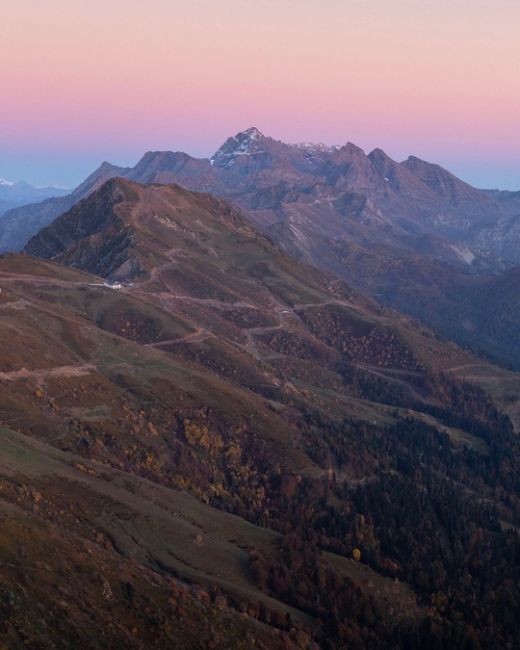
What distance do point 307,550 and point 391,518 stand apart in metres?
46.4

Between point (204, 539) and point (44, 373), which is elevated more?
point (44, 373)

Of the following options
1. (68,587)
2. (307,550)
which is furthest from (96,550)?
(307,550)

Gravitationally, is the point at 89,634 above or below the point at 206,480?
above

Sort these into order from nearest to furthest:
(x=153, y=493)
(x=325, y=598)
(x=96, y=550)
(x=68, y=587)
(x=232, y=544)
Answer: (x=68, y=587)
(x=96, y=550)
(x=325, y=598)
(x=232, y=544)
(x=153, y=493)

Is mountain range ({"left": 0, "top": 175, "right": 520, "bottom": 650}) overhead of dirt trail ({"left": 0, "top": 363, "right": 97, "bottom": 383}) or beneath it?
beneath

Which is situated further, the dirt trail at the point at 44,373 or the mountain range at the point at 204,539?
the dirt trail at the point at 44,373

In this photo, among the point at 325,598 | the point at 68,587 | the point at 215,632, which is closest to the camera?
the point at 68,587

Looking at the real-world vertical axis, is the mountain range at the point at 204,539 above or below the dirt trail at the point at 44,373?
below

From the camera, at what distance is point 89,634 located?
7525cm

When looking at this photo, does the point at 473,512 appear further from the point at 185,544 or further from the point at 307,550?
the point at 185,544

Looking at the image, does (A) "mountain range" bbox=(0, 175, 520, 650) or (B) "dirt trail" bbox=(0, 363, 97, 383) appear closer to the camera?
(A) "mountain range" bbox=(0, 175, 520, 650)

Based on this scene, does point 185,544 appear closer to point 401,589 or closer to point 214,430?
point 401,589

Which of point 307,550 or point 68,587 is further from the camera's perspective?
point 307,550

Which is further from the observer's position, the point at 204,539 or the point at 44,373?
the point at 44,373
